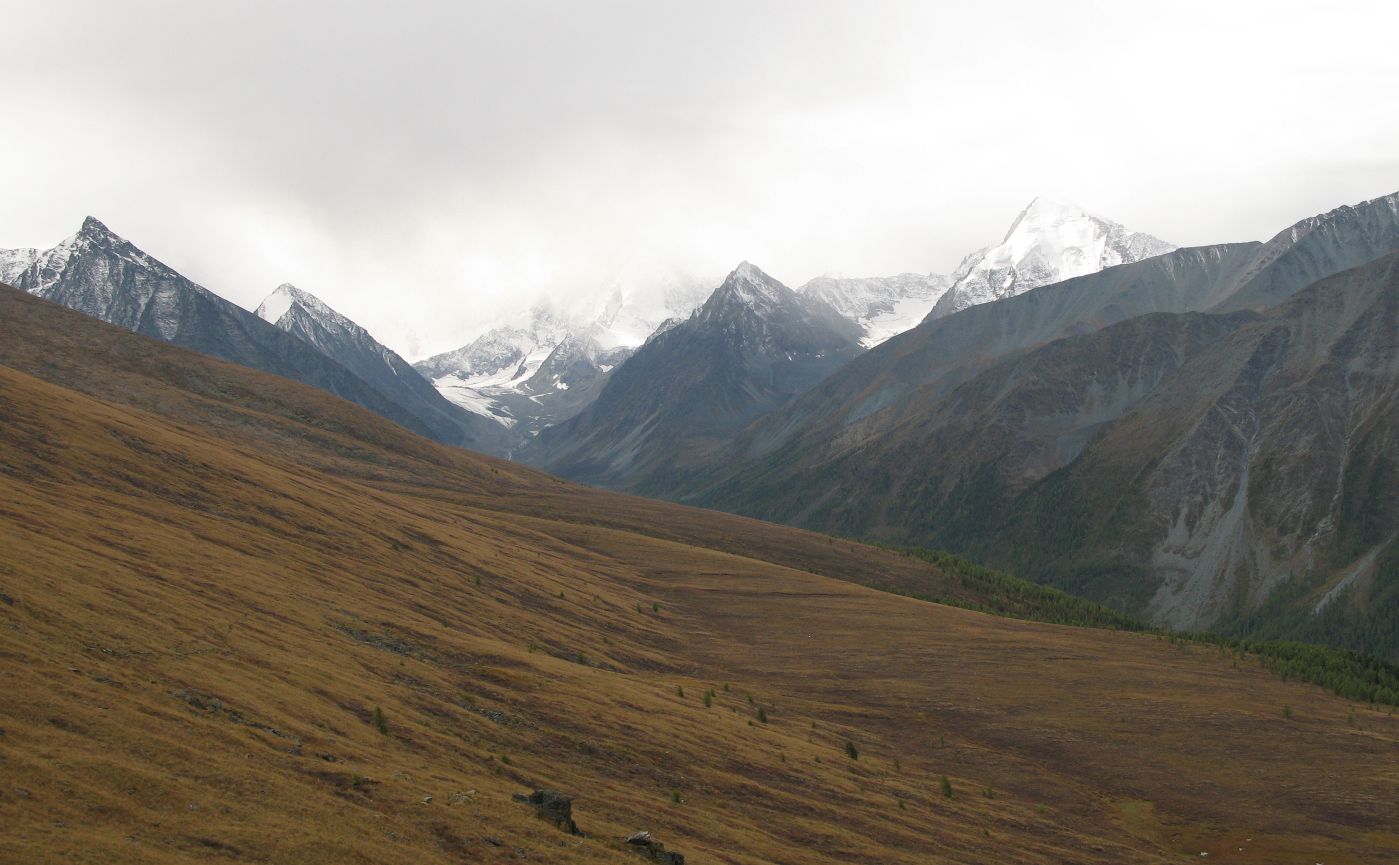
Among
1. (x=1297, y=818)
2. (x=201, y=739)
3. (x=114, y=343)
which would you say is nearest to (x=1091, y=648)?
(x=1297, y=818)

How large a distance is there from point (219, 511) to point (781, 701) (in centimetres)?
3538

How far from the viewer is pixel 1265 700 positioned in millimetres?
77938

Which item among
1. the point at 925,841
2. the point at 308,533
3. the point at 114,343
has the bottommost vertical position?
the point at 925,841

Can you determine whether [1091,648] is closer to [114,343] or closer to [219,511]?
[219,511]

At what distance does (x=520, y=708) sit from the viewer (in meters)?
39.4

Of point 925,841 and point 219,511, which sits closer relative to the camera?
point 925,841

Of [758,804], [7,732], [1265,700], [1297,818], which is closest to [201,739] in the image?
[7,732]

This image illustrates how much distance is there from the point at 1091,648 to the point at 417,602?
2626 inches

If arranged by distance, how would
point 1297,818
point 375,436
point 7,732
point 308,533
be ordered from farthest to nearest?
1. point 375,436
2. point 308,533
3. point 1297,818
4. point 7,732

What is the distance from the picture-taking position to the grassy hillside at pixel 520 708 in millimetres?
23094

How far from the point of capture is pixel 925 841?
127 ft

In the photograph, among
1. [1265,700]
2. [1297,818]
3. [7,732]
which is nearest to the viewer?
[7,732]

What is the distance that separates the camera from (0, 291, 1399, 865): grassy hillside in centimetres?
2309

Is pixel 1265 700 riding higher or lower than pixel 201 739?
higher
